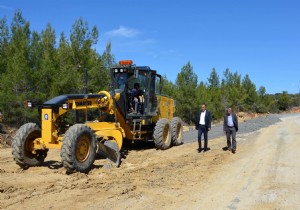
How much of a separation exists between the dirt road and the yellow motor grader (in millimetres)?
436

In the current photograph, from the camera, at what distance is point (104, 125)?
33.8 feet

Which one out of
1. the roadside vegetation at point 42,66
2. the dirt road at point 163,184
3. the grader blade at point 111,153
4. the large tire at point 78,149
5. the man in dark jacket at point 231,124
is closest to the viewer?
the dirt road at point 163,184

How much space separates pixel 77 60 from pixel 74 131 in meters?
15.2

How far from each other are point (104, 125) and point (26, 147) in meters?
2.33

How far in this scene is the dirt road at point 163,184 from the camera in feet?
19.7

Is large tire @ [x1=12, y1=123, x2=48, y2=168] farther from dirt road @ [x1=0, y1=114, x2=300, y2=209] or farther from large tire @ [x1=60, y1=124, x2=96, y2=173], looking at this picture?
large tire @ [x1=60, y1=124, x2=96, y2=173]

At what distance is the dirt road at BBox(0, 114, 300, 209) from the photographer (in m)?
6.02

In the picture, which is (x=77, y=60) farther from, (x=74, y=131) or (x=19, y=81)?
(x=74, y=131)

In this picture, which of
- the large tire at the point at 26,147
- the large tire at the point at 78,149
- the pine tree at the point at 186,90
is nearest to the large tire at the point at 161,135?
the large tire at the point at 78,149

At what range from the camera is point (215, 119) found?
43750 mm

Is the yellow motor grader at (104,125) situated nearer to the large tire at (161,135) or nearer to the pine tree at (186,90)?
the large tire at (161,135)

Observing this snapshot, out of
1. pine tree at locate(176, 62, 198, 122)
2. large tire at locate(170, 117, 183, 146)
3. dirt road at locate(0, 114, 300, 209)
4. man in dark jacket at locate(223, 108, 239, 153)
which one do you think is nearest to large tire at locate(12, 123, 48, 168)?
dirt road at locate(0, 114, 300, 209)

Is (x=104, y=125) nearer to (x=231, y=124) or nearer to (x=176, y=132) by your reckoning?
(x=176, y=132)

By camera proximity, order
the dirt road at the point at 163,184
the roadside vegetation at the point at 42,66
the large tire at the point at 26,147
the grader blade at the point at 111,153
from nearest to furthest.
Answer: the dirt road at the point at 163,184 → the large tire at the point at 26,147 → the grader blade at the point at 111,153 → the roadside vegetation at the point at 42,66
